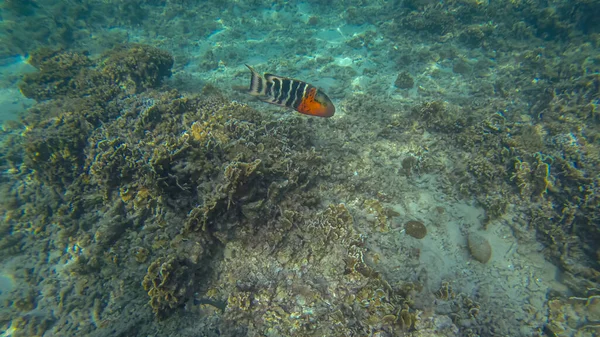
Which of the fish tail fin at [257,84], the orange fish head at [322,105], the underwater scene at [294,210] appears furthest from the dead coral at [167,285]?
the orange fish head at [322,105]

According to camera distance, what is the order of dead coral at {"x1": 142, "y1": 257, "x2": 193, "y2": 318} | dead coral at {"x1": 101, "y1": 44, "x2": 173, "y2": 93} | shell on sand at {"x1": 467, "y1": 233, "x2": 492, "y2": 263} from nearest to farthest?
dead coral at {"x1": 142, "y1": 257, "x2": 193, "y2": 318} < shell on sand at {"x1": 467, "y1": 233, "x2": 492, "y2": 263} < dead coral at {"x1": 101, "y1": 44, "x2": 173, "y2": 93}

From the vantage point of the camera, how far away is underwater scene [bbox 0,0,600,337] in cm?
353

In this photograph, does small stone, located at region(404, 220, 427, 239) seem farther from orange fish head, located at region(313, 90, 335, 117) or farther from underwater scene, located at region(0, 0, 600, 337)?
orange fish head, located at region(313, 90, 335, 117)

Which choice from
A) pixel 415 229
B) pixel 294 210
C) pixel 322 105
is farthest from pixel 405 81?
pixel 294 210

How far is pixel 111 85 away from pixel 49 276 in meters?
5.16

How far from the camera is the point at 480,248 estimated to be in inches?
Answer: 179

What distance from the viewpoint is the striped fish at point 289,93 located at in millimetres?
3389

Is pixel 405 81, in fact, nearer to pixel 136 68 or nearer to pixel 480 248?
pixel 480 248

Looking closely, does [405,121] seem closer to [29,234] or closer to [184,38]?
[29,234]

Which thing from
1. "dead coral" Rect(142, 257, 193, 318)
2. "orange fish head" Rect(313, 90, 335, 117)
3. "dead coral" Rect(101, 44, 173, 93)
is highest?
"orange fish head" Rect(313, 90, 335, 117)

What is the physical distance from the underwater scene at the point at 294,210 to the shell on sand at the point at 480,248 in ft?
0.08

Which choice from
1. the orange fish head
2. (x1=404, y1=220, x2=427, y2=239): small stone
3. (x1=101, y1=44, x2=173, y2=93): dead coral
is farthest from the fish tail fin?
(x1=101, y1=44, x2=173, y2=93): dead coral

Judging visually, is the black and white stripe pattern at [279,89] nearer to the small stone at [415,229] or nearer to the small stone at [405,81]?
the small stone at [415,229]

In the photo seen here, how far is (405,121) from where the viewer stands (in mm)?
6797
